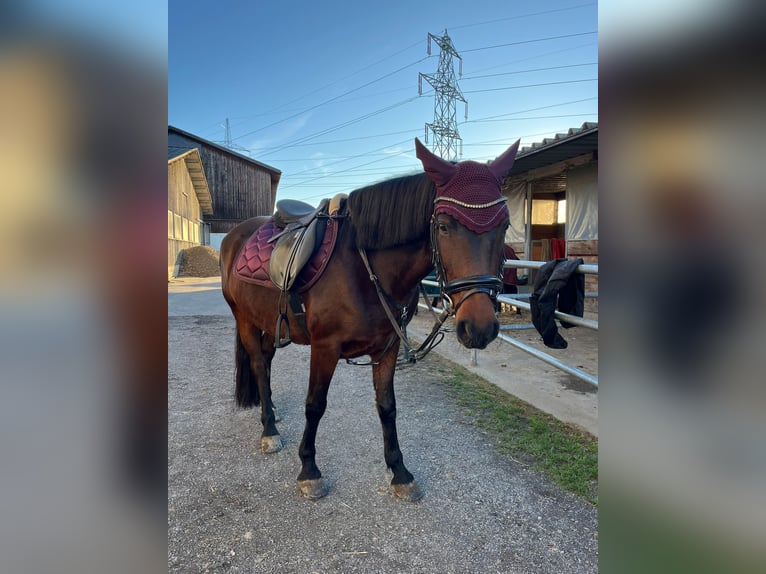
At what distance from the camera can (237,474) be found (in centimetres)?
243

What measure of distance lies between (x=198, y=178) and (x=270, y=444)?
24.2 m

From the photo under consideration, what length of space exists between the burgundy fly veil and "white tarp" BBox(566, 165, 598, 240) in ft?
16.1

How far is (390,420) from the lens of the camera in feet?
7.70

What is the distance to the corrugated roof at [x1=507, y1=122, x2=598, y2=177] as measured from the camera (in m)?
4.74

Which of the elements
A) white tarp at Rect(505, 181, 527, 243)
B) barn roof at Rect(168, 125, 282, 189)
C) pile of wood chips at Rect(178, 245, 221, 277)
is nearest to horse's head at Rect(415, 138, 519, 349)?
white tarp at Rect(505, 181, 527, 243)

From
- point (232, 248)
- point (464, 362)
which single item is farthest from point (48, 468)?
point (464, 362)

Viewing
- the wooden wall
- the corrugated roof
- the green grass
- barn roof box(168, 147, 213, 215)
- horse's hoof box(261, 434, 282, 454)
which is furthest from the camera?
barn roof box(168, 147, 213, 215)

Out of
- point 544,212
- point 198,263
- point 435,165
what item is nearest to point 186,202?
point 198,263

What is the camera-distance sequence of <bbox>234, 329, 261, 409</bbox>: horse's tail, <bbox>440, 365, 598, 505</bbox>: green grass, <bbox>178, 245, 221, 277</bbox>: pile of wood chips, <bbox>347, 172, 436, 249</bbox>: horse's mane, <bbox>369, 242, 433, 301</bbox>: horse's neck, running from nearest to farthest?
<bbox>347, 172, 436, 249</bbox>: horse's mane → <bbox>369, 242, 433, 301</bbox>: horse's neck → <bbox>440, 365, 598, 505</bbox>: green grass → <bbox>234, 329, 261, 409</bbox>: horse's tail → <bbox>178, 245, 221, 277</bbox>: pile of wood chips

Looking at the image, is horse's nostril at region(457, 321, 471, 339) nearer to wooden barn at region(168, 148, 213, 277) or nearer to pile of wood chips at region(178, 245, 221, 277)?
wooden barn at region(168, 148, 213, 277)

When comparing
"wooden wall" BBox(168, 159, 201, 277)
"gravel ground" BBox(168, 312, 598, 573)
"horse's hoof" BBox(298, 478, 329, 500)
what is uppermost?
"wooden wall" BBox(168, 159, 201, 277)

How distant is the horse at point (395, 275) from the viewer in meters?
1.58

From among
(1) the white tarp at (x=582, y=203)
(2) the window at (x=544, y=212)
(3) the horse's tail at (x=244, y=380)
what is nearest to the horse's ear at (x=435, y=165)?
(3) the horse's tail at (x=244, y=380)

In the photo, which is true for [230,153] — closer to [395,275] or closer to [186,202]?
[186,202]
